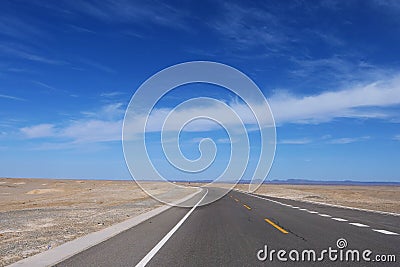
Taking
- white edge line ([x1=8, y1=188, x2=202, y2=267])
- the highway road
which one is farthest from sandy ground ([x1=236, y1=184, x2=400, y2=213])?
white edge line ([x1=8, y1=188, x2=202, y2=267])

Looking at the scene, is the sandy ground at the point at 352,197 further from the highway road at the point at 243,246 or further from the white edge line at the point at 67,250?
the white edge line at the point at 67,250

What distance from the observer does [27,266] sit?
8594mm

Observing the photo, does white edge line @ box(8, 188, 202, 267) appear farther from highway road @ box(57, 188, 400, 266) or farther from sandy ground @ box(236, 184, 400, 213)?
sandy ground @ box(236, 184, 400, 213)

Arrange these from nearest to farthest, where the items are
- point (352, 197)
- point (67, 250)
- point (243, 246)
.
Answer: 1. point (67, 250)
2. point (243, 246)
3. point (352, 197)

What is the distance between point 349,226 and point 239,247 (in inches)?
259

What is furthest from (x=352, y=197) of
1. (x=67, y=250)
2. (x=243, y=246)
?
(x=67, y=250)

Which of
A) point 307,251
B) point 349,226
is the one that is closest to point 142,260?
point 307,251

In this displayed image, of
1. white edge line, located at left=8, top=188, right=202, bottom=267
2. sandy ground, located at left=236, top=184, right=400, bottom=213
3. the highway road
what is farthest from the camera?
sandy ground, located at left=236, top=184, right=400, bottom=213

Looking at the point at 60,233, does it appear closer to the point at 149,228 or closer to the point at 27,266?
the point at 149,228

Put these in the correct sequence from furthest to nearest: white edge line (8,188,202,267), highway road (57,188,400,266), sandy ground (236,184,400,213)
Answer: sandy ground (236,184,400,213), white edge line (8,188,202,267), highway road (57,188,400,266)

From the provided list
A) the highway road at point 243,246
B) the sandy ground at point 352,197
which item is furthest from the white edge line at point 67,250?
the sandy ground at point 352,197

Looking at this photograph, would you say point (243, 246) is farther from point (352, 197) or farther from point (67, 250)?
point (352, 197)

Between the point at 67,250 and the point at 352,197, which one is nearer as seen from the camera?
the point at 67,250

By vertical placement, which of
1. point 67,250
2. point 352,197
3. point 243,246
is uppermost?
point 352,197
